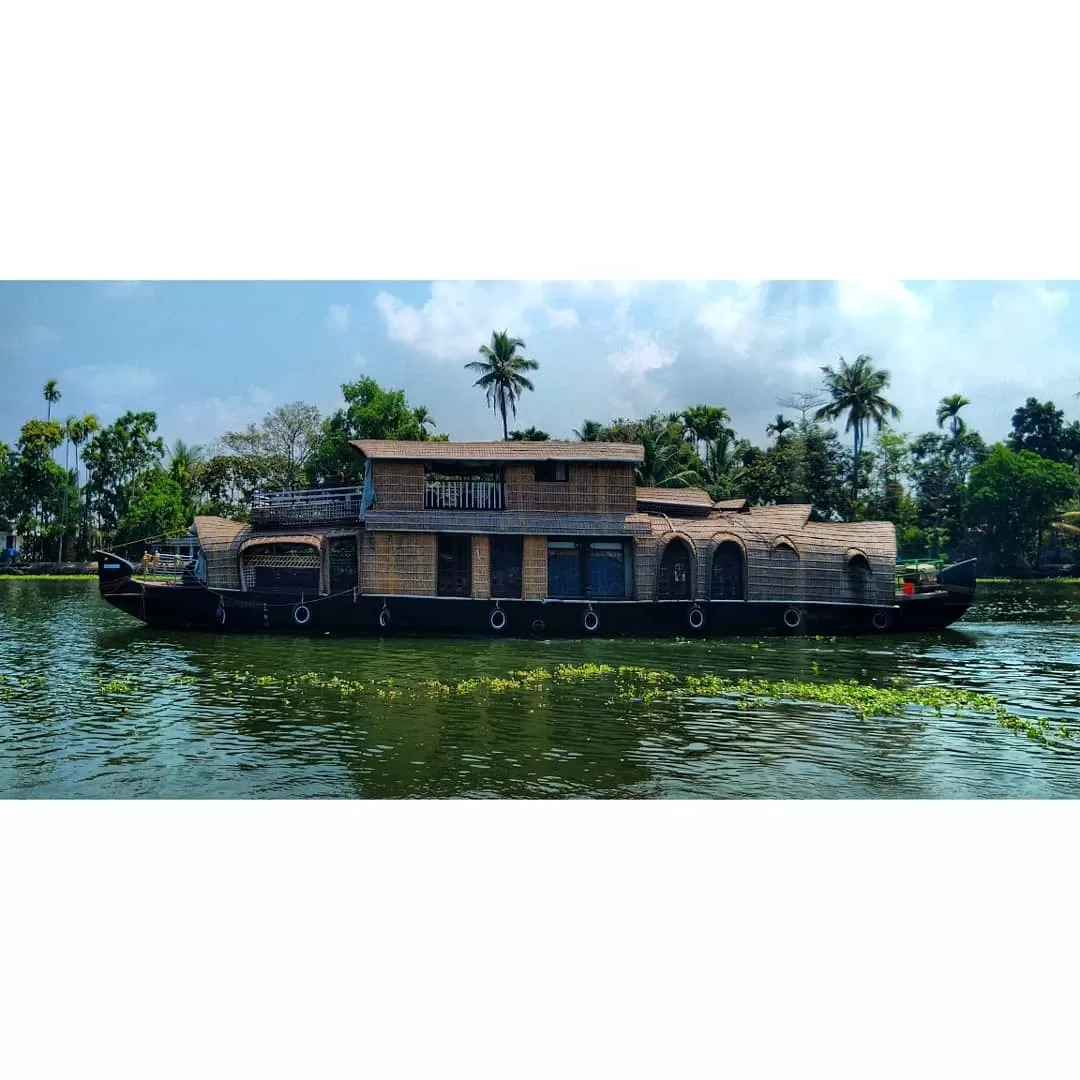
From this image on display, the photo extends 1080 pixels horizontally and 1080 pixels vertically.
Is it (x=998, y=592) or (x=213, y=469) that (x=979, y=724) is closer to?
(x=998, y=592)

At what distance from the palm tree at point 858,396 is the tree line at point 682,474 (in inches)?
1.3

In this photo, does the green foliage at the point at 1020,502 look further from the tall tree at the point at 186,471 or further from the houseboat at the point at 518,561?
the tall tree at the point at 186,471

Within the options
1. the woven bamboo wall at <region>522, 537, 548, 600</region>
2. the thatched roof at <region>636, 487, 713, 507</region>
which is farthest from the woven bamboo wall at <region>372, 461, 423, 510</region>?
the thatched roof at <region>636, 487, 713, 507</region>

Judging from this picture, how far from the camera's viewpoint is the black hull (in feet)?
43.4

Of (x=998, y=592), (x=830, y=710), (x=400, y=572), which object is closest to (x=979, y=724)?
(x=830, y=710)

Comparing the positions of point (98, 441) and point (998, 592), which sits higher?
point (98, 441)

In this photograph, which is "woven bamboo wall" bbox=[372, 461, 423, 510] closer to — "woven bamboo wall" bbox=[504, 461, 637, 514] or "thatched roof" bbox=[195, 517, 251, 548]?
"woven bamboo wall" bbox=[504, 461, 637, 514]


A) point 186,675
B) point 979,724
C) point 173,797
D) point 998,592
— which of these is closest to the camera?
point 173,797

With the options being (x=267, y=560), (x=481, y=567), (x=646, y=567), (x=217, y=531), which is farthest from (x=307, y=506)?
(x=646, y=567)

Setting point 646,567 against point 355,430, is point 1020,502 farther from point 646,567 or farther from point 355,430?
point 355,430

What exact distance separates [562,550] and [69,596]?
35.0ft

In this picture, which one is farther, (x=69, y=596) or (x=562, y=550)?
(x=69, y=596)

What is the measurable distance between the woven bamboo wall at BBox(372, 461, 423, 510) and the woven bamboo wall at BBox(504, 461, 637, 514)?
1.22m

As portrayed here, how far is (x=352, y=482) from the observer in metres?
17.3
